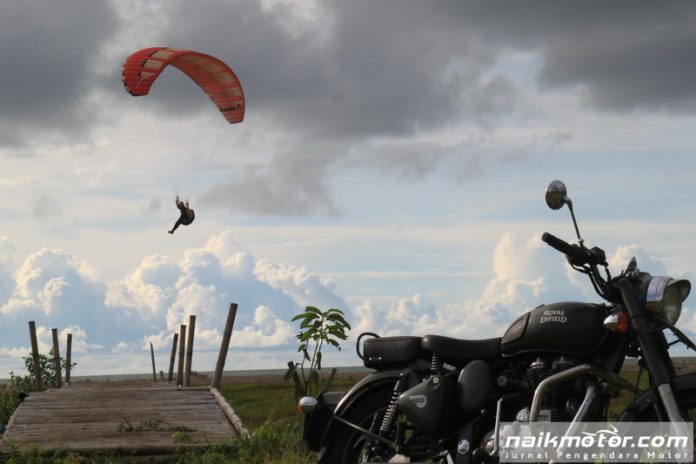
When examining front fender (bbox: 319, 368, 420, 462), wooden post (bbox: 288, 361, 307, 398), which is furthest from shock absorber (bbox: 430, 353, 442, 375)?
wooden post (bbox: 288, 361, 307, 398)

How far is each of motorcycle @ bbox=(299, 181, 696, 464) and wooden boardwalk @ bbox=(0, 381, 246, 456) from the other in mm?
5304

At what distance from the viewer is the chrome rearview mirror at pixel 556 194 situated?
4801mm

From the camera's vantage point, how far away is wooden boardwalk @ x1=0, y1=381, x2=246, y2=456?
10766 mm

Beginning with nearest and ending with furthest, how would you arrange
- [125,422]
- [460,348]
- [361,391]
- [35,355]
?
[460,348], [361,391], [125,422], [35,355]

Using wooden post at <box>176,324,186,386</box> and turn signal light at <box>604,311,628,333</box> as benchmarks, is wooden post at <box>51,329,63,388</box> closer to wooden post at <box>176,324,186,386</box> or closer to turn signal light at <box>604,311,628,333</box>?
wooden post at <box>176,324,186,386</box>

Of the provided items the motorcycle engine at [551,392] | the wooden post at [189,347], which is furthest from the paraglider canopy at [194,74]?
the motorcycle engine at [551,392]

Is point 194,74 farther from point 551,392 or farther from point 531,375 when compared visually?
point 551,392

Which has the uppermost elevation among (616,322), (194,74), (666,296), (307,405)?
(194,74)

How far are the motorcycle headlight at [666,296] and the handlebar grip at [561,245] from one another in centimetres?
42

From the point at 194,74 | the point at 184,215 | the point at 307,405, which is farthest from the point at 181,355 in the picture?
the point at 307,405

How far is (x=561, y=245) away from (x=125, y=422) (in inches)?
358

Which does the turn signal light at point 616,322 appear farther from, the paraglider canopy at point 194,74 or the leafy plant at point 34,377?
the leafy plant at point 34,377

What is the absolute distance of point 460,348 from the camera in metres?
Answer: 5.47

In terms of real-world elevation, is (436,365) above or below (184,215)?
below
